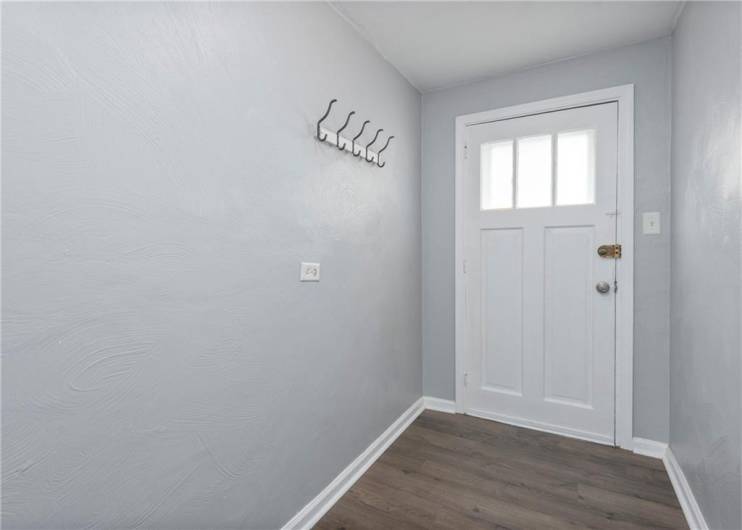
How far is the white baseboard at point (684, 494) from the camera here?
4.77 ft

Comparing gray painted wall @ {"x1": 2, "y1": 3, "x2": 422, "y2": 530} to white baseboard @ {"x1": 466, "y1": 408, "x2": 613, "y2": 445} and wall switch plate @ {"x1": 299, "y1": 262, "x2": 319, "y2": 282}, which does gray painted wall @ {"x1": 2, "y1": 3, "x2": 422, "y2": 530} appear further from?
A: white baseboard @ {"x1": 466, "y1": 408, "x2": 613, "y2": 445}

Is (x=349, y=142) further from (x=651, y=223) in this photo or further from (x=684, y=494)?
(x=684, y=494)

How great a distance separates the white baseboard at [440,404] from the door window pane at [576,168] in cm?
155

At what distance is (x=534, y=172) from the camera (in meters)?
2.33

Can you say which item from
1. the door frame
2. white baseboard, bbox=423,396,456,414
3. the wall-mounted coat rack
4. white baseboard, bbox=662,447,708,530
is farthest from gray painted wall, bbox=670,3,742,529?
the wall-mounted coat rack

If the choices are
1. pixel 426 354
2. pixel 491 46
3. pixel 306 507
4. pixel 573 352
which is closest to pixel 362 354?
pixel 306 507

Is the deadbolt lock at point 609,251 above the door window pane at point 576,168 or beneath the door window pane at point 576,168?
beneath

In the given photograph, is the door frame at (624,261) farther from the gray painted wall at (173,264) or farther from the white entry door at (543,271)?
the gray painted wall at (173,264)

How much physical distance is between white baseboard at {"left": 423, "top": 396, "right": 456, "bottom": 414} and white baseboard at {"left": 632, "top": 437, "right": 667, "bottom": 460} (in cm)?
106

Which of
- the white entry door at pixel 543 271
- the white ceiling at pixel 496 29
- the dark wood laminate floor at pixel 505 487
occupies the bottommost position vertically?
the dark wood laminate floor at pixel 505 487

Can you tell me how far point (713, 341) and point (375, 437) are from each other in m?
1.60

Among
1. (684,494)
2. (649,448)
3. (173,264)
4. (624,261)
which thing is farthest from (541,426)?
(173,264)

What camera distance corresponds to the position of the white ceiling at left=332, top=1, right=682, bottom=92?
68.9 inches

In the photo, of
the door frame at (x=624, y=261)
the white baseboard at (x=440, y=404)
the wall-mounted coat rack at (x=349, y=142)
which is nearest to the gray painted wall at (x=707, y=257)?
the door frame at (x=624, y=261)
